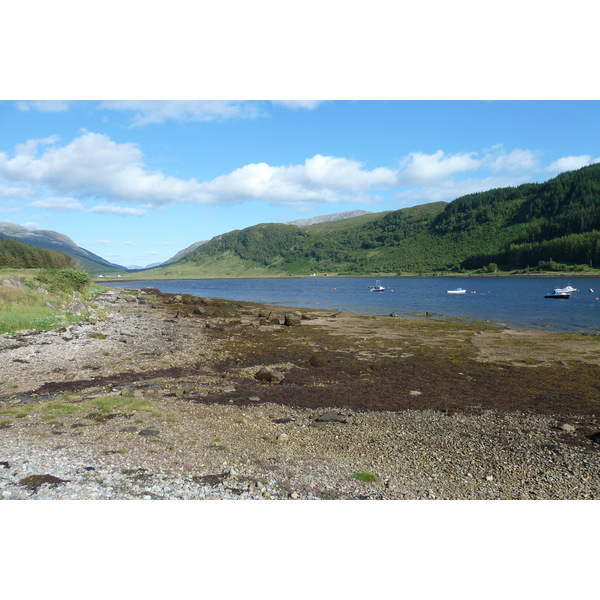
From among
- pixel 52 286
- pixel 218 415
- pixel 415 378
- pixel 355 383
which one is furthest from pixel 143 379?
pixel 52 286

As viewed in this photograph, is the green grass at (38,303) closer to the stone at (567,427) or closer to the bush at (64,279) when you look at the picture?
the bush at (64,279)

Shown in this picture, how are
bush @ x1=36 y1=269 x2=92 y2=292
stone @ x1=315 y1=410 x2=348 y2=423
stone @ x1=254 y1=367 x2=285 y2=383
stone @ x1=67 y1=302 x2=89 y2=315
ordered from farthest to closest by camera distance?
bush @ x1=36 y1=269 x2=92 y2=292
stone @ x1=67 y1=302 x2=89 y2=315
stone @ x1=254 y1=367 x2=285 y2=383
stone @ x1=315 y1=410 x2=348 y2=423

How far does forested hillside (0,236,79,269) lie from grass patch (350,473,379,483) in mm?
109755

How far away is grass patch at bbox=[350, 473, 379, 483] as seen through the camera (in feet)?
32.1

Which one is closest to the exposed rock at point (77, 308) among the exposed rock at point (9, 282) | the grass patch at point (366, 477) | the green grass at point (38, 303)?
the green grass at point (38, 303)

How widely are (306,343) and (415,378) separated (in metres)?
12.0

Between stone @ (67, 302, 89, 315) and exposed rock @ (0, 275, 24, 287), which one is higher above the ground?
exposed rock @ (0, 275, 24, 287)

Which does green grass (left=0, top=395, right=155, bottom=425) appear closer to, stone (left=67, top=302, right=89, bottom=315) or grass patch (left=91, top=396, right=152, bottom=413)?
grass patch (left=91, top=396, right=152, bottom=413)

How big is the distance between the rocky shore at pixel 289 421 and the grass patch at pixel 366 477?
0.05m

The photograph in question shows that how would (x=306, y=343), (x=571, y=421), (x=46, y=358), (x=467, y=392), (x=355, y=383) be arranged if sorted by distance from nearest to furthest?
(x=571, y=421), (x=467, y=392), (x=355, y=383), (x=46, y=358), (x=306, y=343)

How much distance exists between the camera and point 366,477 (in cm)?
993

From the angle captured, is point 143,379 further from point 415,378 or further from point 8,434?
point 415,378

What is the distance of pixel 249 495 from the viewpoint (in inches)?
347

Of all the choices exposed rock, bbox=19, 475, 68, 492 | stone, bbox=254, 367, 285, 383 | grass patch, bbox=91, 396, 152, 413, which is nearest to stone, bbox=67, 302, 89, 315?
stone, bbox=254, 367, 285, 383
